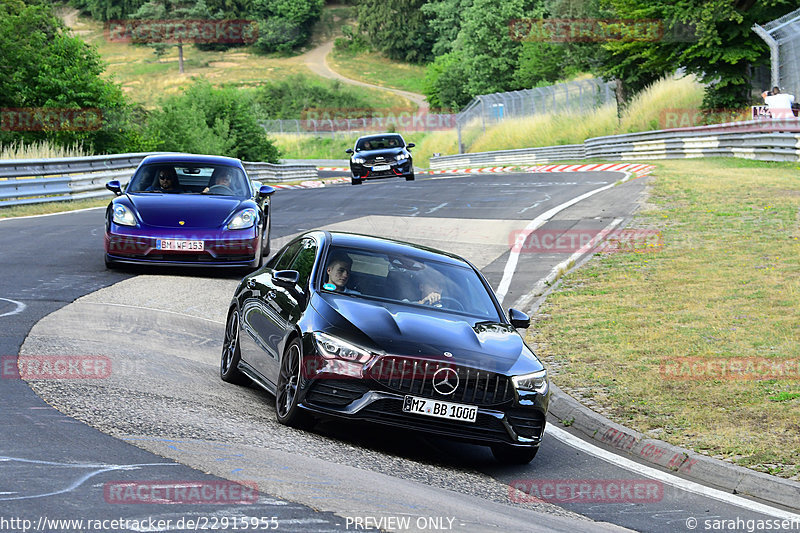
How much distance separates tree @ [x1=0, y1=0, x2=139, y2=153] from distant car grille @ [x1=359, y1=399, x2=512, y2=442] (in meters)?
26.6

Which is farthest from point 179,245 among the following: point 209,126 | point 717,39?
point 209,126

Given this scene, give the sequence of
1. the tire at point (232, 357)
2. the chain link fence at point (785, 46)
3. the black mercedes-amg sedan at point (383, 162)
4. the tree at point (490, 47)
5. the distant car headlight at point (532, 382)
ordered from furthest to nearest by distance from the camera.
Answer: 1. the tree at point (490, 47)
2. the black mercedes-amg sedan at point (383, 162)
3. the chain link fence at point (785, 46)
4. the tire at point (232, 357)
5. the distant car headlight at point (532, 382)

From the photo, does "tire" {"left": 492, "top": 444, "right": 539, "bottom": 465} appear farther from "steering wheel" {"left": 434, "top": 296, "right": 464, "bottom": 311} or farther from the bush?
the bush

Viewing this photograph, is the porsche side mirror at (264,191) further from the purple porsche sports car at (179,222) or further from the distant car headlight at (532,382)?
the distant car headlight at (532,382)

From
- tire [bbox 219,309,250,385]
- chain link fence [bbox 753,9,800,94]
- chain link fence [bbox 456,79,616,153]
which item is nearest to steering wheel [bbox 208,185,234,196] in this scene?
tire [bbox 219,309,250,385]

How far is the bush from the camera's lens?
36625 mm

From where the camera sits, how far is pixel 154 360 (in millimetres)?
8820

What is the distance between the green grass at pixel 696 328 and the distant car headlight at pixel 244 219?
13.1 feet

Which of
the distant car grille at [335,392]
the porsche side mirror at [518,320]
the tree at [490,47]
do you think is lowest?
the distant car grille at [335,392]

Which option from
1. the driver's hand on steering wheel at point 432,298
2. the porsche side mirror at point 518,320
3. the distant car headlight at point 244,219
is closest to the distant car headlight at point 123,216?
the distant car headlight at point 244,219

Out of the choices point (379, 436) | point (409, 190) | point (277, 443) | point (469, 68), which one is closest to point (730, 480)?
point (379, 436)

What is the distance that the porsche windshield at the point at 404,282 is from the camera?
8.09 m

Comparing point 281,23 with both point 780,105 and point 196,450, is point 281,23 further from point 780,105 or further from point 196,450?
point 196,450

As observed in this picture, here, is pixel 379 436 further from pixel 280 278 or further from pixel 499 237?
pixel 499 237
